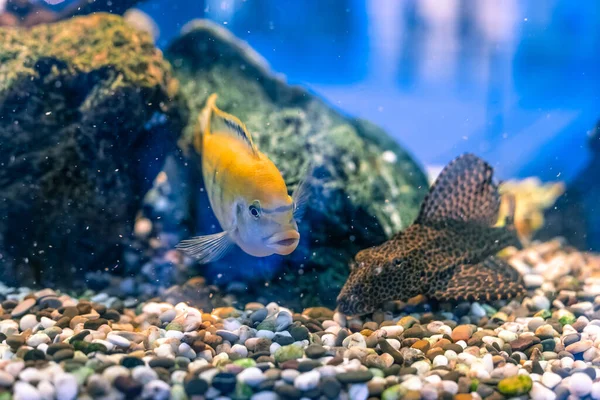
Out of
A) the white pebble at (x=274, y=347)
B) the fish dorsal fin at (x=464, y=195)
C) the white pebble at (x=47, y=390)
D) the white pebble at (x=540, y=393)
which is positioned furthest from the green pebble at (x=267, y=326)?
the fish dorsal fin at (x=464, y=195)

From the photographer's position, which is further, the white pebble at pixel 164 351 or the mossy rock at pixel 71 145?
the mossy rock at pixel 71 145

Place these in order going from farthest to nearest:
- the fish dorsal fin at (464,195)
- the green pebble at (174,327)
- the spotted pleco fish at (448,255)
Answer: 1. the fish dorsal fin at (464,195)
2. the spotted pleco fish at (448,255)
3. the green pebble at (174,327)

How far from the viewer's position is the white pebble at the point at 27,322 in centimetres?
362

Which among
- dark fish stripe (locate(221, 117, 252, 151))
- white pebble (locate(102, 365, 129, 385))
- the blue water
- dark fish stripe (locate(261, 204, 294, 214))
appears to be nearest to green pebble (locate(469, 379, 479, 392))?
dark fish stripe (locate(261, 204, 294, 214))

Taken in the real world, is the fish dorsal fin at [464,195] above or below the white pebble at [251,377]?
above

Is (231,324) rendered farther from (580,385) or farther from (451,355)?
(580,385)

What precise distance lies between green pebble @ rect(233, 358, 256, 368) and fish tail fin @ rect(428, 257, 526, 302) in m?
2.05

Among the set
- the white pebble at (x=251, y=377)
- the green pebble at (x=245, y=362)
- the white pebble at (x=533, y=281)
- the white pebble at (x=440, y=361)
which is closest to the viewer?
the white pebble at (x=251, y=377)

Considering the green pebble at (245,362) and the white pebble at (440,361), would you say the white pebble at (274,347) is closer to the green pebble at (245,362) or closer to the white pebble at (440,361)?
the green pebble at (245,362)

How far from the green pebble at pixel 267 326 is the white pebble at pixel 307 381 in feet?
3.09

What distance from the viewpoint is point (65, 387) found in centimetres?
236

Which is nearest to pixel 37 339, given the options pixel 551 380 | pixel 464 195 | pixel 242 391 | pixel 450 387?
pixel 242 391

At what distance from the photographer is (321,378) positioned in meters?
2.61

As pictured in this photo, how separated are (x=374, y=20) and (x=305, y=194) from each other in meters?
3.66
